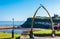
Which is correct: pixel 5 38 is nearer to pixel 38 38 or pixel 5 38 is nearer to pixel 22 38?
pixel 22 38

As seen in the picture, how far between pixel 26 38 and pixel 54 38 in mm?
5404

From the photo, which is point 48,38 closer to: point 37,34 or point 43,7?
point 37,34

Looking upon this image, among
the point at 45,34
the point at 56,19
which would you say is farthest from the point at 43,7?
the point at 56,19

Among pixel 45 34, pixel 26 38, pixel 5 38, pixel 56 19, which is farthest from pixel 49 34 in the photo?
pixel 56 19

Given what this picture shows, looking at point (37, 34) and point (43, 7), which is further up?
point (43, 7)

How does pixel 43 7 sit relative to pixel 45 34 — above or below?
above

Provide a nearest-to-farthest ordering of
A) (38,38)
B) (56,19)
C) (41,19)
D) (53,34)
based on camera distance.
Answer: (38,38) → (53,34) → (56,19) → (41,19)

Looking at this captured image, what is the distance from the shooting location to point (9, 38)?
114 ft

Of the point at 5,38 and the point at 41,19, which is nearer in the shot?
the point at 5,38

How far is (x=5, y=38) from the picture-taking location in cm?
3491

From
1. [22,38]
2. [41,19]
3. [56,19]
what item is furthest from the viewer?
[41,19]

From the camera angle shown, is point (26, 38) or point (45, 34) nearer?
point (26, 38)

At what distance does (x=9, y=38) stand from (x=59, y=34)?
1121 cm

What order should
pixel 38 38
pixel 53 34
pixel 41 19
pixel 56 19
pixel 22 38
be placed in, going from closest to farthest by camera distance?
1. pixel 22 38
2. pixel 38 38
3. pixel 53 34
4. pixel 56 19
5. pixel 41 19
